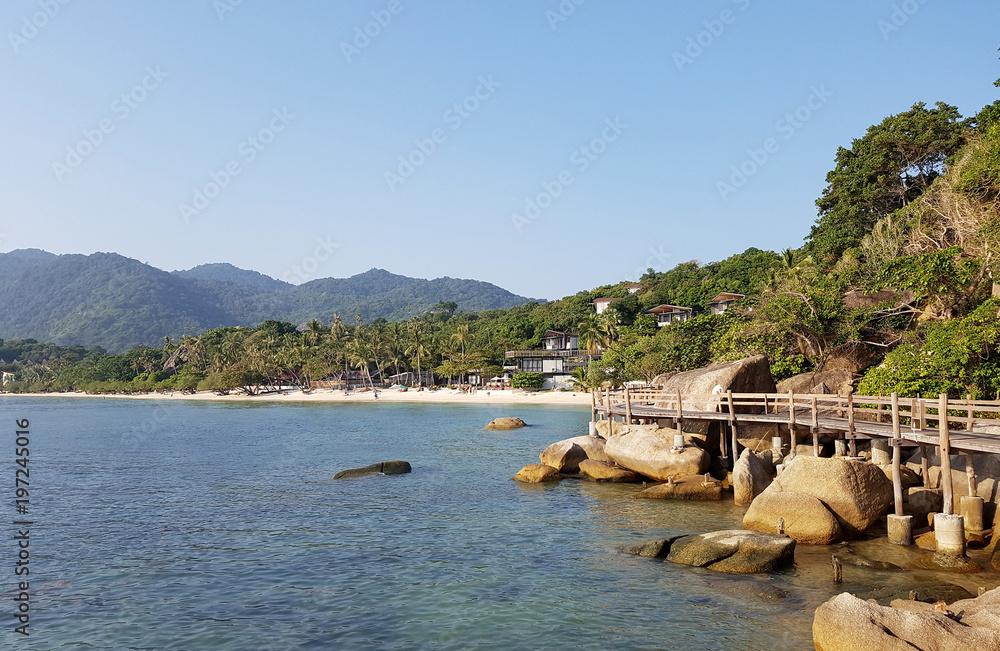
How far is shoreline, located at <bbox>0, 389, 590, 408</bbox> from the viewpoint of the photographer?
3068 inches

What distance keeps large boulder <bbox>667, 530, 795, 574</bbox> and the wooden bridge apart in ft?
12.5

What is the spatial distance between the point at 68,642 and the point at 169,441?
36643 millimetres

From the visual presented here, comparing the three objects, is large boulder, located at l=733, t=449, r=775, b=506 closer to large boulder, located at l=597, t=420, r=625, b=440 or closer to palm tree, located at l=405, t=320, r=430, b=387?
large boulder, located at l=597, t=420, r=625, b=440

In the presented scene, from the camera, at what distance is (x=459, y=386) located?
96.6 m

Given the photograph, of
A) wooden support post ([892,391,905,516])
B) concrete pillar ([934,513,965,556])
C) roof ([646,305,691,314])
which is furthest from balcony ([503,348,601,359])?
concrete pillar ([934,513,965,556])

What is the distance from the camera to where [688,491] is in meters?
21.5

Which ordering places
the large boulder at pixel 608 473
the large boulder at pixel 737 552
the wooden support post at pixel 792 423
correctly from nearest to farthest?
the large boulder at pixel 737 552 → the wooden support post at pixel 792 423 → the large boulder at pixel 608 473

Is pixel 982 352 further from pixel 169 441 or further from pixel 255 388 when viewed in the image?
pixel 255 388

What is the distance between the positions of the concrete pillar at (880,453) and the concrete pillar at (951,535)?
444cm

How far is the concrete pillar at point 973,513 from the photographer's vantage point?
15.1 metres

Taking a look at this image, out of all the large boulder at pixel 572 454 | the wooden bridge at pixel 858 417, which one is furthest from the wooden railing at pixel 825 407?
the large boulder at pixel 572 454

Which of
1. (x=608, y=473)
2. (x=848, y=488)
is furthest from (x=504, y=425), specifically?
(x=848, y=488)

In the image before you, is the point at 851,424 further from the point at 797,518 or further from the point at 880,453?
the point at 797,518

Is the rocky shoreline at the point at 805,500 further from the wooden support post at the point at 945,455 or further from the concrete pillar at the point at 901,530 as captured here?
the wooden support post at the point at 945,455
